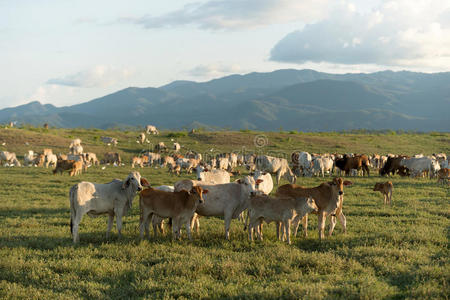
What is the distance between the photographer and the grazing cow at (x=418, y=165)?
29.1 meters

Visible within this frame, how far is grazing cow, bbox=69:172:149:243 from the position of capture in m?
10.6

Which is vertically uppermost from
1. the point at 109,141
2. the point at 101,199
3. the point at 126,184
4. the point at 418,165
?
the point at 109,141

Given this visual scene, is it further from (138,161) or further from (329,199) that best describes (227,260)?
(138,161)

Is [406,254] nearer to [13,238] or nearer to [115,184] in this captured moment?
[115,184]

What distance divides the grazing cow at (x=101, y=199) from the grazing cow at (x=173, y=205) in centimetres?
62

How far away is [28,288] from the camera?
24.1 ft

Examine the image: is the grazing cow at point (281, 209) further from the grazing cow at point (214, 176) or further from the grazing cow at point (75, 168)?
the grazing cow at point (75, 168)

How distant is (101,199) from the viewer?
36.2 ft

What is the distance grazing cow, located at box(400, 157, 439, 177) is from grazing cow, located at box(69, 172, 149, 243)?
23.8m

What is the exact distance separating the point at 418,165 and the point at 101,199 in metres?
25.2

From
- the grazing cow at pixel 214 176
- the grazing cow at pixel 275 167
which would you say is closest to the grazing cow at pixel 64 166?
A: the grazing cow at pixel 275 167

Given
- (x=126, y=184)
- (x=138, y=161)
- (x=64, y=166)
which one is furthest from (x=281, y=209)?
(x=138, y=161)

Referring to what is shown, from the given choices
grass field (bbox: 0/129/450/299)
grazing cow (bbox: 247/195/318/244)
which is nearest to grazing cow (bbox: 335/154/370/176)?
grass field (bbox: 0/129/450/299)

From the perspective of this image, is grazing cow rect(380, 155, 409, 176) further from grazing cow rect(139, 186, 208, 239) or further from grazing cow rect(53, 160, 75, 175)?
grazing cow rect(139, 186, 208, 239)
